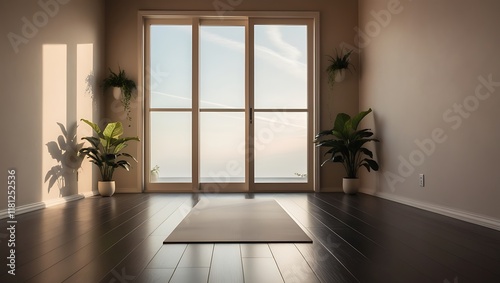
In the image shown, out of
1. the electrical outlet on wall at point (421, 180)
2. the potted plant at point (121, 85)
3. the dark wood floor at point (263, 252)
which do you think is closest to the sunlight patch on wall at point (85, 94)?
the potted plant at point (121, 85)

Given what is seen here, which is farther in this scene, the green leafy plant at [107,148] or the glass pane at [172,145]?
the glass pane at [172,145]

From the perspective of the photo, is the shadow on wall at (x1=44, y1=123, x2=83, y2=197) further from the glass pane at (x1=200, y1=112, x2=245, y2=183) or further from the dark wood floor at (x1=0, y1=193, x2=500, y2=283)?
the glass pane at (x1=200, y1=112, x2=245, y2=183)

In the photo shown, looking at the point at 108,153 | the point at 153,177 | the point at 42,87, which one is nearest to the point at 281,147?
the point at 153,177

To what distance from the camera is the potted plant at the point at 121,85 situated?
563cm

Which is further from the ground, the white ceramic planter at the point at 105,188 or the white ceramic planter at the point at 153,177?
the white ceramic planter at the point at 153,177

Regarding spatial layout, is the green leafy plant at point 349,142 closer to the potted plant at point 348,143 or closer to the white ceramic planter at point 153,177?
the potted plant at point 348,143

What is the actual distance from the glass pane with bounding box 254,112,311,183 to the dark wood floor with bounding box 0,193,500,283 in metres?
2.26

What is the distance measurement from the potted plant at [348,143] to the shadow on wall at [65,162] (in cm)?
301

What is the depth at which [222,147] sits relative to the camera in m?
6.02

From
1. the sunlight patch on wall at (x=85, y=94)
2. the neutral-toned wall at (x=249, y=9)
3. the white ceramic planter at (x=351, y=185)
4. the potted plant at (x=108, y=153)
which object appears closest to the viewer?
the sunlight patch on wall at (x=85, y=94)

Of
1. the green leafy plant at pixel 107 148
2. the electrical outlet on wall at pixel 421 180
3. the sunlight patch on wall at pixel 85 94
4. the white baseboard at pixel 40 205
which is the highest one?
the sunlight patch on wall at pixel 85 94

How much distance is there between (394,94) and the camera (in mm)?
4859

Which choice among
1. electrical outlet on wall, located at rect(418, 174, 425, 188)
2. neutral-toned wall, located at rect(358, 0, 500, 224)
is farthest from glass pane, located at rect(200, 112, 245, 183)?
electrical outlet on wall, located at rect(418, 174, 425, 188)

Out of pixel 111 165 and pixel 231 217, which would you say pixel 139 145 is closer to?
pixel 111 165
